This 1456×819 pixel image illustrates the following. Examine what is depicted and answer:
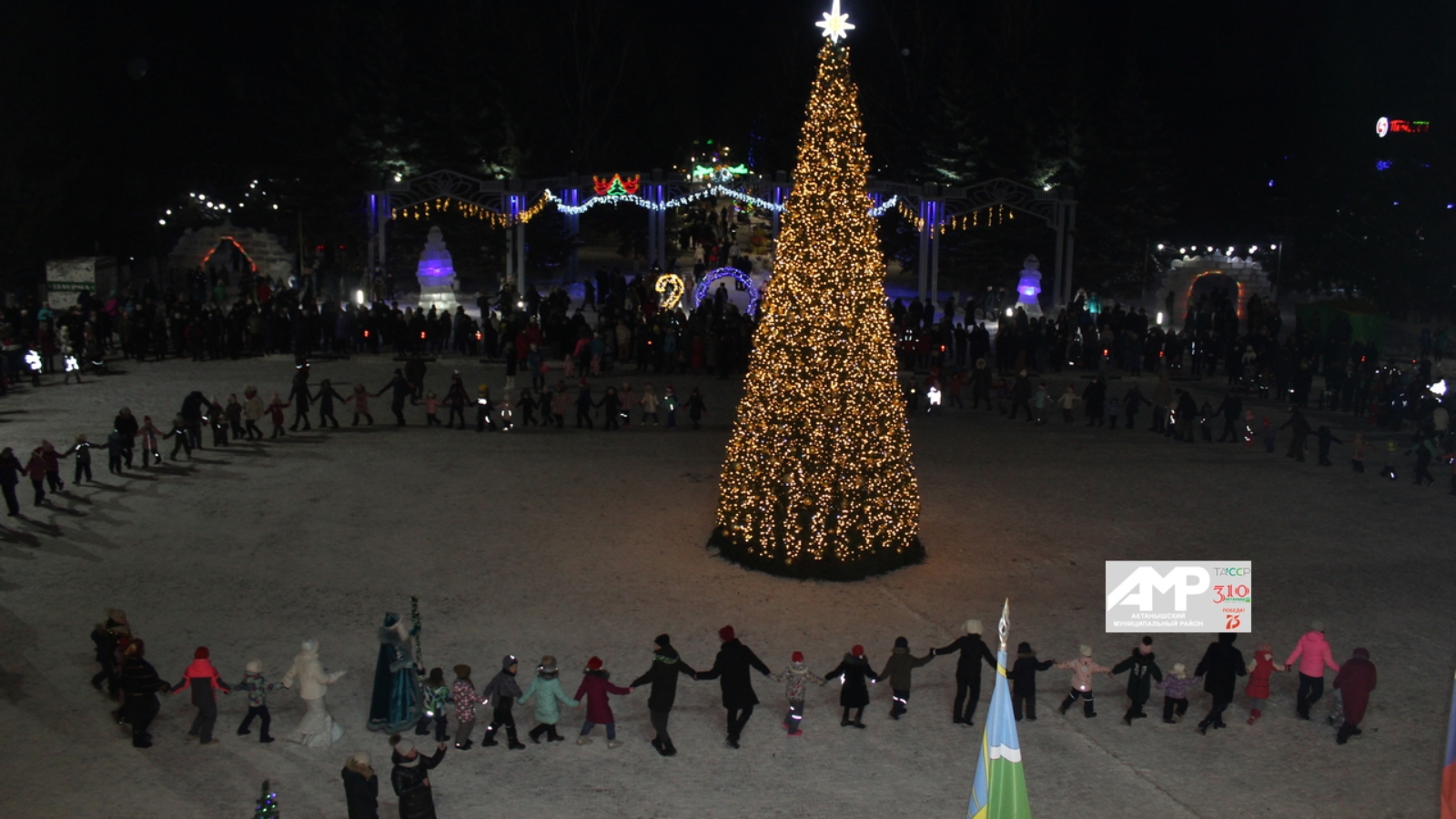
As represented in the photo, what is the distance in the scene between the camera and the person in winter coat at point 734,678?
10.1 meters

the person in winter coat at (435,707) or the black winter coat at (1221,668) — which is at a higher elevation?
the black winter coat at (1221,668)

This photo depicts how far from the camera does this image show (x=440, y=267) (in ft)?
118

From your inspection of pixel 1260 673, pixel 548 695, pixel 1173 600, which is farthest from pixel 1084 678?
pixel 548 695

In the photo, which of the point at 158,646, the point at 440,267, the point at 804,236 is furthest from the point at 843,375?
the point at 440,267

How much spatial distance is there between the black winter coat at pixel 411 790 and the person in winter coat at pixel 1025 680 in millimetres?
5045

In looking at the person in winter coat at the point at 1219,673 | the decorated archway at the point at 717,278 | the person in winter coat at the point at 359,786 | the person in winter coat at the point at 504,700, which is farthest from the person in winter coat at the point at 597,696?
the decorated archway at the point at 717,278

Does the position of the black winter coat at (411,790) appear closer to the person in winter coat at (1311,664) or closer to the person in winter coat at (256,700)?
the person in winter coat at (256,700)

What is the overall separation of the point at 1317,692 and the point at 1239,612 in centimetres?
210

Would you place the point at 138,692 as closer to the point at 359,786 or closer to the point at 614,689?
the point at 359,786

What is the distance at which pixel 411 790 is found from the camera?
8039 millimetres

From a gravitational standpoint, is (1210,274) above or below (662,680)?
above

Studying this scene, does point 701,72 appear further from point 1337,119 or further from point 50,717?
point 50,717

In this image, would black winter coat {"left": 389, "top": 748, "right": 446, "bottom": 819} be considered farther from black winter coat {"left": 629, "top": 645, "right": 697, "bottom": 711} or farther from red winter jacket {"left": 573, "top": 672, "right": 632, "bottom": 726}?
black winter coat {"left": 629, "top": 645, "right": 697, "bottom": 711}

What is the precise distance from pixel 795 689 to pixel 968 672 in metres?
1.54
